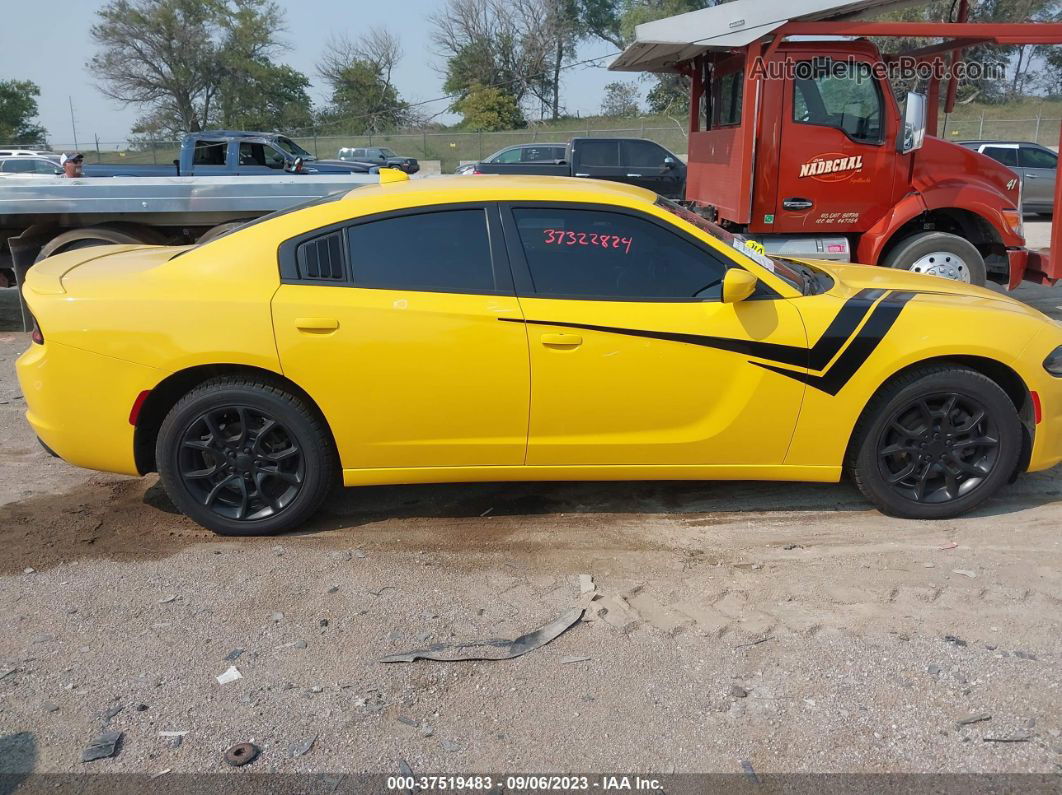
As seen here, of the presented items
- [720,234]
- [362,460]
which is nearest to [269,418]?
[362,460]

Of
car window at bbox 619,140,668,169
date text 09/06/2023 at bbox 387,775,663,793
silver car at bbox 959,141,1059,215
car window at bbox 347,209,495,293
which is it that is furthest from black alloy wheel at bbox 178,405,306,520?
Result: silver car at bbox 959,141,1059,215

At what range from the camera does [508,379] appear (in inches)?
154

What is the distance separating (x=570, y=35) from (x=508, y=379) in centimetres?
5902

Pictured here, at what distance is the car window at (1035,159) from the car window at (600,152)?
8.80 metres

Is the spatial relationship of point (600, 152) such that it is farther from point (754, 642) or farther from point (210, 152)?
point (754, 642)

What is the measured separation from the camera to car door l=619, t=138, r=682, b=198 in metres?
15.1

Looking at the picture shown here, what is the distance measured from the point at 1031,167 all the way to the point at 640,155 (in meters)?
8.49

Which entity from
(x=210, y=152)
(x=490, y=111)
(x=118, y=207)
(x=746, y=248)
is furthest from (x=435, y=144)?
(x=746, y=248)

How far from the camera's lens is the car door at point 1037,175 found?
17.2 metres

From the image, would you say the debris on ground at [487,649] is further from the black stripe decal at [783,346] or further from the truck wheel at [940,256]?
the truck wheel at [940,256]

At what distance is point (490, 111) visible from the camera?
161 ft

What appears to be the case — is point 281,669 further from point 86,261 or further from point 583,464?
point 86,261

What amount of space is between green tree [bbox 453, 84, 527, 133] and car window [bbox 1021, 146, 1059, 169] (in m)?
34.1

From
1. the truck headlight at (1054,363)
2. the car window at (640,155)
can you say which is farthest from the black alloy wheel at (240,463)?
the car window at (640,155)
